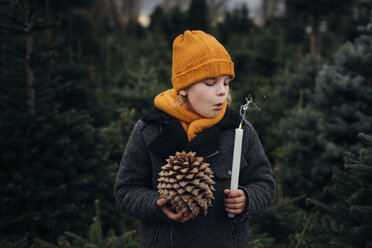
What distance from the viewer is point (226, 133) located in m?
1.78

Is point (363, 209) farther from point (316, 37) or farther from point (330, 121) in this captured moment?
point (316, 37)

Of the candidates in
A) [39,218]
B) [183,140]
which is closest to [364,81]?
[183,140]

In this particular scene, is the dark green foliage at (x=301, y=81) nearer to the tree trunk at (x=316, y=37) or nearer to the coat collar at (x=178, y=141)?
the tree trunk at (x=316, y=37)

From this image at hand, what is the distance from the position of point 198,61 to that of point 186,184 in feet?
2.32

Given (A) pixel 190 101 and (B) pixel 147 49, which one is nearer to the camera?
(A) pixel 190 101

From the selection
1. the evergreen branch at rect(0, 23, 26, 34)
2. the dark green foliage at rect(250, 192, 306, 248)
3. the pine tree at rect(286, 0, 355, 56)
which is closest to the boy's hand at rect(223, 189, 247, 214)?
the dark green foliage at rect(250, 192, 306, 248)

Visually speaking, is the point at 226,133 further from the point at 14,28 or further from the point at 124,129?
the point at 124,129

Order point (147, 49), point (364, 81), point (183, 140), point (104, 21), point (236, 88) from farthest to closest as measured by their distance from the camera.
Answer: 1. point (104, 21)
2. point (147, 49)
3. point (236, 88)
4. point (364, 81)
5. point (183, 140)

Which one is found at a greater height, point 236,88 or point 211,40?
point 236,88

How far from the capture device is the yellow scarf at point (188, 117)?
5.44ft

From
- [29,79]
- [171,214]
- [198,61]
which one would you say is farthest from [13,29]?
[171,214]

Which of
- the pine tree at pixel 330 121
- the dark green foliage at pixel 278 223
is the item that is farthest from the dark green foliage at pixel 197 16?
the dark green foliage at pixel 278 223

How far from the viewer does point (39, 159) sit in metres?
2.87

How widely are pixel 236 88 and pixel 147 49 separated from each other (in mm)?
3707
